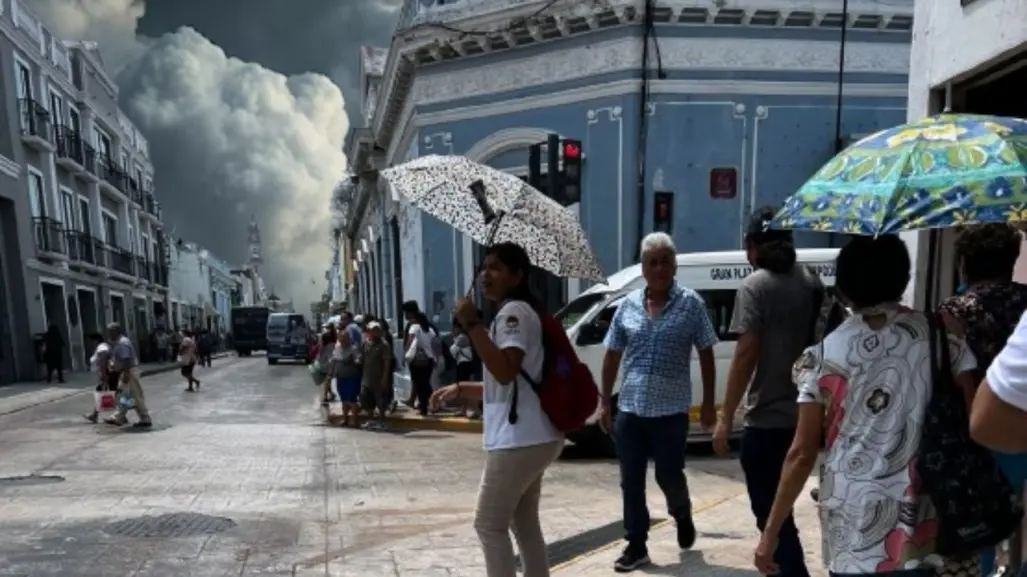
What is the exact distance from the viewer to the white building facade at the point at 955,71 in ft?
16.5

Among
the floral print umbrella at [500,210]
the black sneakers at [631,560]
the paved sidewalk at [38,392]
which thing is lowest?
the paved sidewalk at [38,392]

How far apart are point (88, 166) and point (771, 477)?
3363 centimetres

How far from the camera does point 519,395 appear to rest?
9.80 ft

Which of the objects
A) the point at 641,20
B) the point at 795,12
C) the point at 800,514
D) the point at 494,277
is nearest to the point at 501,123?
the point at 641,20

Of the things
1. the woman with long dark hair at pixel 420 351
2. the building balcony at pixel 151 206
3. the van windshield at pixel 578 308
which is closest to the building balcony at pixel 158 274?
the building balcony at pixel 151 206

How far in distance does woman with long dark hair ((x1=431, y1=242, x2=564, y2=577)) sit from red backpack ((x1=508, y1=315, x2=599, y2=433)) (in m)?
0.02

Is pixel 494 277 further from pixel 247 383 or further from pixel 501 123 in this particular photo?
pixel 247 383

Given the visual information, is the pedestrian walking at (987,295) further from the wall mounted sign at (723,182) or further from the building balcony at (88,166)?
the building balcony at (88,166)

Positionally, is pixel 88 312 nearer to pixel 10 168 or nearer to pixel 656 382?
pixel 10 168

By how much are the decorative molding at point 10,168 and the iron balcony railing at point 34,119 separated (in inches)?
51.8

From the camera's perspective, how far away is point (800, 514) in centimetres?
487

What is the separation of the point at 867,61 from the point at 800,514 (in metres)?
11.3

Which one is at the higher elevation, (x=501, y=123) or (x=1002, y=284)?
(x=501, y=123)

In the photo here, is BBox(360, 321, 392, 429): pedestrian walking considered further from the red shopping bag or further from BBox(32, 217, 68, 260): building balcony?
BBox(32, 217, 68, 260): building balcony
